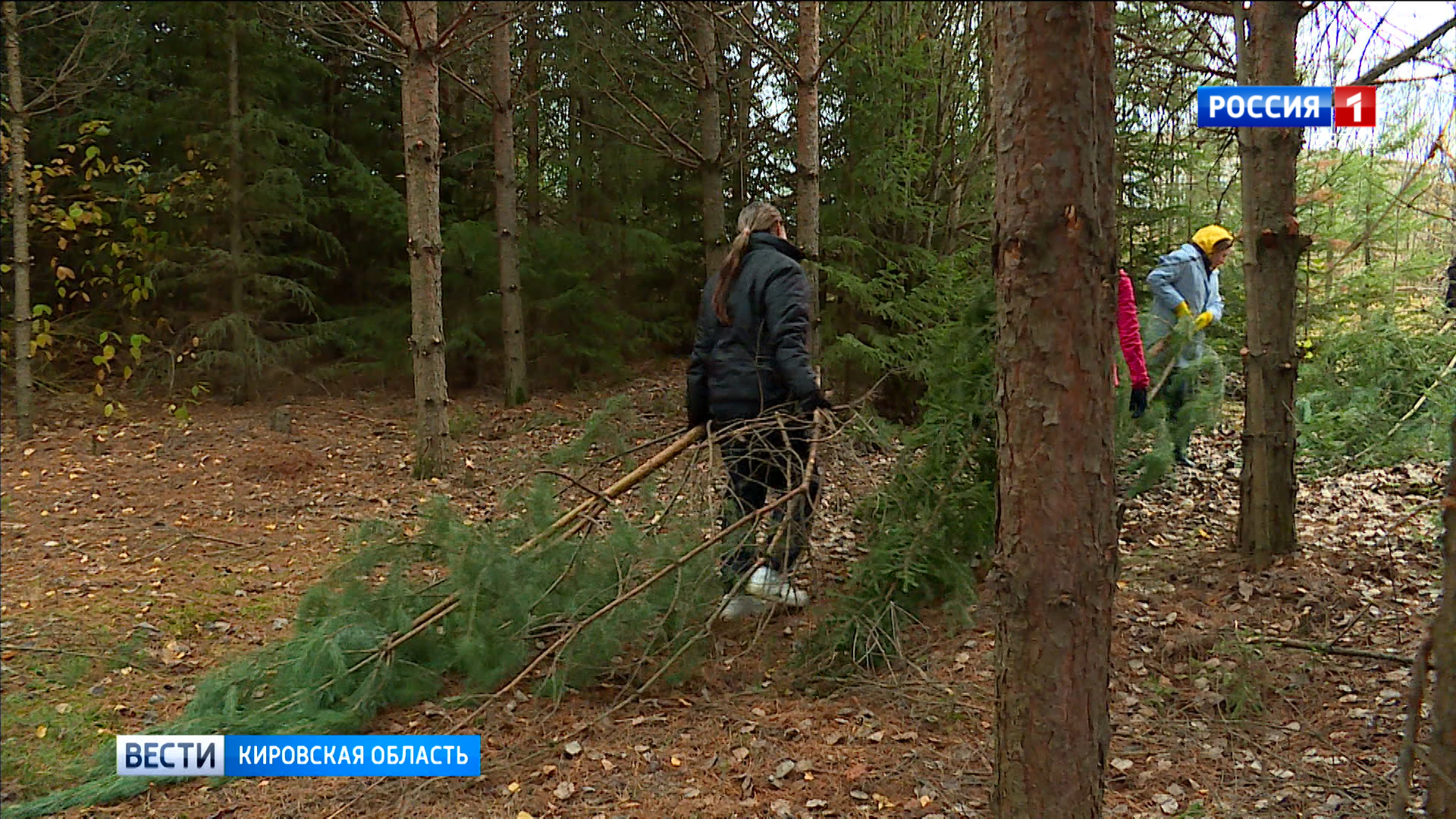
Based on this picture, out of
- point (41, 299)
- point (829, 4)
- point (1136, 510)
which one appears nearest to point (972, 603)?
point (1136, 510)

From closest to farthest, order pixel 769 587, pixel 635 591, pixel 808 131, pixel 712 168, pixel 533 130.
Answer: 1. pixel 635 591
2. pixel 769 587
3. pixel 808 131
4. pixel 712 168
5. pixel 533 130

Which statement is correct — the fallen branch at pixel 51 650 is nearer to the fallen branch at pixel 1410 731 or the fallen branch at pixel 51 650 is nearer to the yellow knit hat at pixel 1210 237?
the fallen branch at pixel 1410 731

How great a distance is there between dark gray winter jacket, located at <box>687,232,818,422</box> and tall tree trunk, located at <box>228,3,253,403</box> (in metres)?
8.33

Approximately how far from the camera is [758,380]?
4.73 metres

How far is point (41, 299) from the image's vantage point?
1244cm

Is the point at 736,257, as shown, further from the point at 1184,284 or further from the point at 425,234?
the point at 425,234

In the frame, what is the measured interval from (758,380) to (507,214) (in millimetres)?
7477

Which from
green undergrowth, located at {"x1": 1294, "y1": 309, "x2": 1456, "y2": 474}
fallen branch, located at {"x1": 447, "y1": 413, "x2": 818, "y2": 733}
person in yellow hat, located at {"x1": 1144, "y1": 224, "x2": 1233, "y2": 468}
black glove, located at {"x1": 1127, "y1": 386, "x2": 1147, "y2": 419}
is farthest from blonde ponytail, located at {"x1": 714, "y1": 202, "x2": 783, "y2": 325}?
green undergrowth, located at {"x1": 1294, "y1": 309, "x2": 1456, "y2": 474}

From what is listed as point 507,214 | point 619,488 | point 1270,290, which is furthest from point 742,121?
point 619,488

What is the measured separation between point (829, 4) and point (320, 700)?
26.5 feet

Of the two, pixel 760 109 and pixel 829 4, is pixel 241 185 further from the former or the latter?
pixel 829 4

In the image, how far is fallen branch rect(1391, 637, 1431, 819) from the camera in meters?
1.98
